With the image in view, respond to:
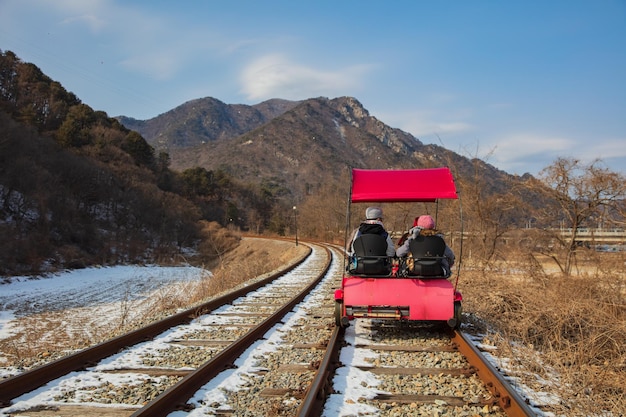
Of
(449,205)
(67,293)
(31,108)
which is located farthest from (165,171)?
(449,205)

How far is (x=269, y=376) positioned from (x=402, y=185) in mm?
4072

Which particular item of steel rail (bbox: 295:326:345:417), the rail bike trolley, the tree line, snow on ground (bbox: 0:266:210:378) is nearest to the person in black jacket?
the rail bike trolley

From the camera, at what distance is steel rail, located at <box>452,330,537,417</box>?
412cm

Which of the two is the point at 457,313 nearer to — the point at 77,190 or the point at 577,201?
the point at 577,201

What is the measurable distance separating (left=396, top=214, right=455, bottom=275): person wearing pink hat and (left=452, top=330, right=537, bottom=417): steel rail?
134 centimetres

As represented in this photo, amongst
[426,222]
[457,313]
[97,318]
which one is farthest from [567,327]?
[97,318]

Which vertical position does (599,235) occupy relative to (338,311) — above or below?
above

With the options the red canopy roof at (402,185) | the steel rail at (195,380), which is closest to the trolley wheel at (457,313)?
the red canopy roof at (402,185)

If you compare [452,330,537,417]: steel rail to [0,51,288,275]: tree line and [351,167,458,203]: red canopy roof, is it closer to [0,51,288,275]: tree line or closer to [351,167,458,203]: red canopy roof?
[351,167,458,203]: red canopy roof

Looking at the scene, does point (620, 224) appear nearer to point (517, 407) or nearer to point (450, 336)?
point (450, 336)

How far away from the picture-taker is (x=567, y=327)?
8695mm

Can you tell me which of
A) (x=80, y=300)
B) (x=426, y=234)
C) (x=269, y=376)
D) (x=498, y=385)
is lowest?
(x=80, y=300)

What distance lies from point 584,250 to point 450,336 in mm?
8134

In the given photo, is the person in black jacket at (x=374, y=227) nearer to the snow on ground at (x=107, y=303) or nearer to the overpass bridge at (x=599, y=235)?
the snow on ground at (x=107, y=303)
